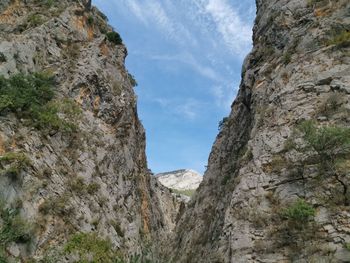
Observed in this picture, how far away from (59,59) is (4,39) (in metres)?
4.09

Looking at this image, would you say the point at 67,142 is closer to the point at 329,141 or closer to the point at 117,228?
the point at 117,228

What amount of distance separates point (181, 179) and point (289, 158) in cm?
13483

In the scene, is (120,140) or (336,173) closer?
(336,173)

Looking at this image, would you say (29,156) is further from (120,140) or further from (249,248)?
(249,248)

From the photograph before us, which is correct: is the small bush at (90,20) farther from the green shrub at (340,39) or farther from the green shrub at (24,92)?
the green shrub at (340,39)

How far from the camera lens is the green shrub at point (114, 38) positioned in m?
39.7

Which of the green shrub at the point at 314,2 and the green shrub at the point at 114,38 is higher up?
the green shrub at the point at 114,38

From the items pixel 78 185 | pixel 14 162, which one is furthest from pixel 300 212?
pixel 14 162

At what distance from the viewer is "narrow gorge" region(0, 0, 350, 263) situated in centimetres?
1560

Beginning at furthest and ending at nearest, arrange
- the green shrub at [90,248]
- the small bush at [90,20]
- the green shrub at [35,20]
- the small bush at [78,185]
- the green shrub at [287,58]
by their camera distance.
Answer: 1. the small bush at [90,20]
2. the green shrub at [35,20]
3. the small bush at [78,185]
4. the green shrub at [287,58]
5. the green shrub at [90,248]

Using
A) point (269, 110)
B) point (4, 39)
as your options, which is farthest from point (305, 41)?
point (4, 39)

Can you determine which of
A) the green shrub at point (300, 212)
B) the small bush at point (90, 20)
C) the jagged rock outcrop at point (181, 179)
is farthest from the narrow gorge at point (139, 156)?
the jagged rock outcrop at point (181, 179)

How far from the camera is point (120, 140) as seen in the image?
103 ft

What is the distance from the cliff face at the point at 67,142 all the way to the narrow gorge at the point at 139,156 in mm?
90
